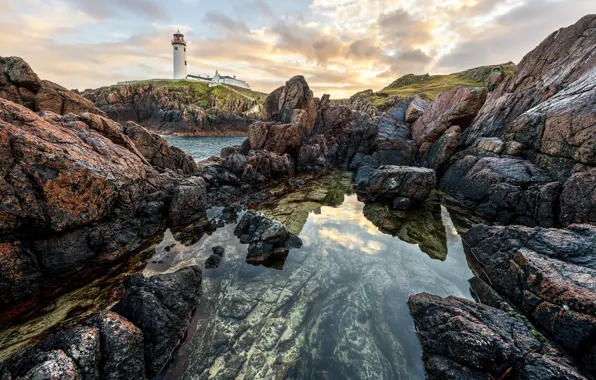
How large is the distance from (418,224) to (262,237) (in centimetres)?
1528

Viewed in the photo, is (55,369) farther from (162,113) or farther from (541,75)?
(162,113)

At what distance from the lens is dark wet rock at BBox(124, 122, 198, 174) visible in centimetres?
2623

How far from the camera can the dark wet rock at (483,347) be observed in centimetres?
757

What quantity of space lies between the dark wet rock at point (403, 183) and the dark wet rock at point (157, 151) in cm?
2399

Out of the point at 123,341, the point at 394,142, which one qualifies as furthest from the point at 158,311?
the point at 394,142

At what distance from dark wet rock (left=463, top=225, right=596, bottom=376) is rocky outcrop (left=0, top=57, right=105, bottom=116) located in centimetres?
4000

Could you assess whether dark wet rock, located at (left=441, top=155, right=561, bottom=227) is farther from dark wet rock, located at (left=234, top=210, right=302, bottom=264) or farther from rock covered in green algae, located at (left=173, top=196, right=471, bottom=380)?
dark wet rock, located at (left=234, top=210, right=302, bottom=264)

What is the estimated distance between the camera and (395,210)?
26234mm

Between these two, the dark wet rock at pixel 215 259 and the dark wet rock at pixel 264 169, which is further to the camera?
the dark wet rock at pixel 264 169

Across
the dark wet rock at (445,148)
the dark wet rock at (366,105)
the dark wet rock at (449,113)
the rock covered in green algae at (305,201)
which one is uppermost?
the dark wet rock at (366,105)

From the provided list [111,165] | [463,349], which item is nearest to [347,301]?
[463,349]

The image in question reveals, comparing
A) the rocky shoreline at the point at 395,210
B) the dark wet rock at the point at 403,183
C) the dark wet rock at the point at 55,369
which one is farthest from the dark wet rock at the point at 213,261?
the dark wet rock at the point at 403,183

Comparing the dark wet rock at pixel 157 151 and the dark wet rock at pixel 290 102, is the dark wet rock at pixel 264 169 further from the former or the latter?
the dark wet rock at pixel 290 102

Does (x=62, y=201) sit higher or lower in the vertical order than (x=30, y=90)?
lower
